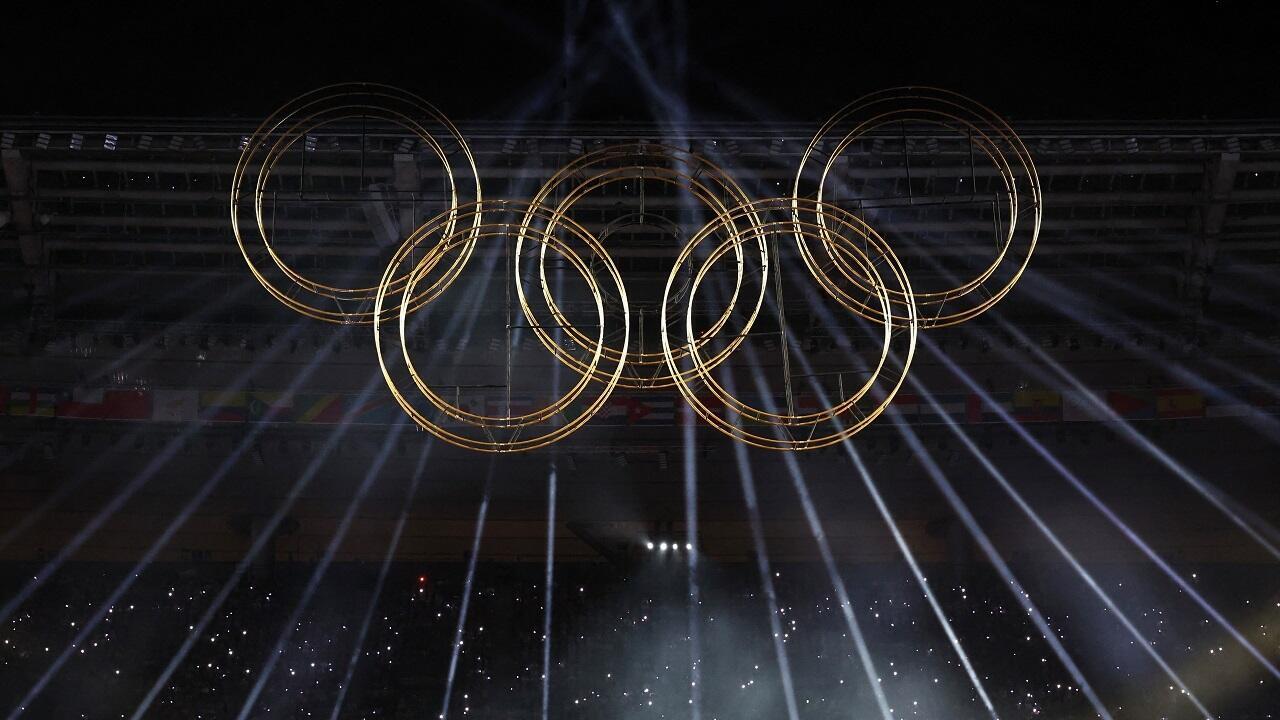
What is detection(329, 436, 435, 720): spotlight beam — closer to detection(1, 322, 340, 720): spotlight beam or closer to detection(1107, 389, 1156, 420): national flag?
detection(1, 322, 340, 720): spotlight beam

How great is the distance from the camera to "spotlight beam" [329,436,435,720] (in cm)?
1598

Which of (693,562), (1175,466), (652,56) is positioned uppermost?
(652,56)

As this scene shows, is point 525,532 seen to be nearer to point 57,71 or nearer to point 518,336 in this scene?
point 518,336

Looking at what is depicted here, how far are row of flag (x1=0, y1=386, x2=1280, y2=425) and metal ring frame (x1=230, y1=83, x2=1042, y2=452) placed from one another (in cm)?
59

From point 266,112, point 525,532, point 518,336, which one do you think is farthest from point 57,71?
point 525,532

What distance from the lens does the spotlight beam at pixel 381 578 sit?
1598 cm

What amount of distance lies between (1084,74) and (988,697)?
31.9ft

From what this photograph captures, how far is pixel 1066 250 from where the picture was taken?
15055 mm

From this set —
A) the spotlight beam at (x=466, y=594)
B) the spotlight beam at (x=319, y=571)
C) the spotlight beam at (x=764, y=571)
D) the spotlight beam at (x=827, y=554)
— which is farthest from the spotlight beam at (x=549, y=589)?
the spotlight beam at (x=827, y=554)

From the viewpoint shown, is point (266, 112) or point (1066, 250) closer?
point (266, 112)

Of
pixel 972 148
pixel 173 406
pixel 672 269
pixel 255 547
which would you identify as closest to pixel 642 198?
pixel 672 269

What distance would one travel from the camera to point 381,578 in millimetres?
17141

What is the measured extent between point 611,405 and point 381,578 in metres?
5.11

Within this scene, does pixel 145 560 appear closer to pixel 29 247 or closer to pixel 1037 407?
pixel 29 247
